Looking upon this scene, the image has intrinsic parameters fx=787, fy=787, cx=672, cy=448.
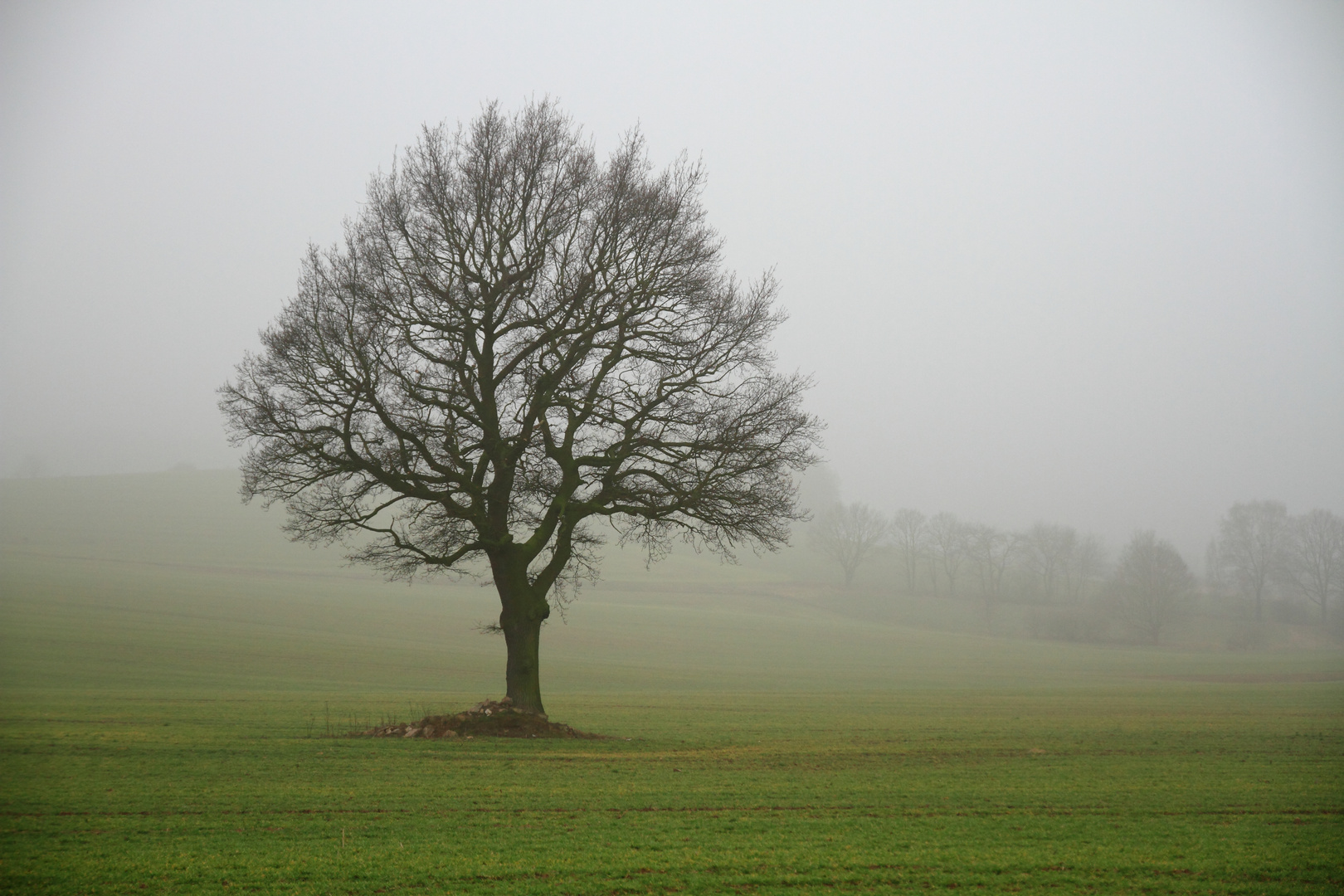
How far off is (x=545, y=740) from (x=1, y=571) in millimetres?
60140

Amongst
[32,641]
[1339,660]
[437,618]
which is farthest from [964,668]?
[32,641]

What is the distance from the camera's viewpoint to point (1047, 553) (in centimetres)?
10031

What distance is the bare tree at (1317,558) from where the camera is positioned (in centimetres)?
8475

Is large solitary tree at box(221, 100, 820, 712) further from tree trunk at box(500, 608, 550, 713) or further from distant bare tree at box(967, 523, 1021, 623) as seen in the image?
distant bare tree at box(967, 523, 1021, 623)

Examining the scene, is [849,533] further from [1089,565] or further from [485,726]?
[485,726]

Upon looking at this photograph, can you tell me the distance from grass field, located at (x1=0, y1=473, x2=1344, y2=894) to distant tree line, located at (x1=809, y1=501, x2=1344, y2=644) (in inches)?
1604

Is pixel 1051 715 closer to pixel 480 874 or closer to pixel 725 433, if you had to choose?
pixel 725 433

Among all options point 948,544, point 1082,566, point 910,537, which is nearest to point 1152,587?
point 1082,566

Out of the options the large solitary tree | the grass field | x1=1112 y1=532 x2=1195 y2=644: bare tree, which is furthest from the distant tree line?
the large solitary tree

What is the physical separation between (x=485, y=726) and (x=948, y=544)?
94865 mm

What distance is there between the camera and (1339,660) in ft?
207

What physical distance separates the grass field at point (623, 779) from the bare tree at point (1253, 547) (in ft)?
174

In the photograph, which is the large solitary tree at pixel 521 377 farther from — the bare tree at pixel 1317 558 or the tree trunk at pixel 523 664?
the bare tree at pixel 1317 558

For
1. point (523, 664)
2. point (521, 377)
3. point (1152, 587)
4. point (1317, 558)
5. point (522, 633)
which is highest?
point (521, 377)
